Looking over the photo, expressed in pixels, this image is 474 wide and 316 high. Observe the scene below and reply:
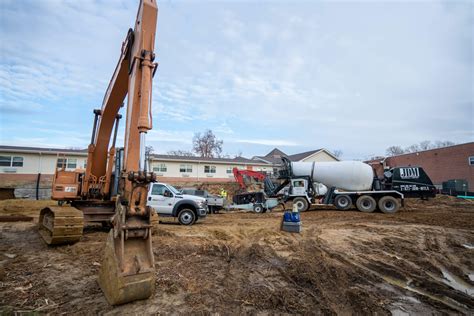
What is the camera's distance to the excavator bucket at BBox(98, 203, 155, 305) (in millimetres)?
3625

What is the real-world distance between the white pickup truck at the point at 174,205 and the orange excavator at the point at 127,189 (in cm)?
343

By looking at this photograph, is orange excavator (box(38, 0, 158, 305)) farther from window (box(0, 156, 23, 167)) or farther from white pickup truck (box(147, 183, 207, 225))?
window (box(0, 156, 23, 167))

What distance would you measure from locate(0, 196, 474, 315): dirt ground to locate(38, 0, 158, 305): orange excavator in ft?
1.54

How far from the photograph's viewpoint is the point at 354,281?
528 centimetres

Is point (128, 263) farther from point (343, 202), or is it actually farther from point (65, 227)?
point (343, 202)

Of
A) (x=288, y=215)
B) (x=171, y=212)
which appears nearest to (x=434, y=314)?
(x=288, y=215)

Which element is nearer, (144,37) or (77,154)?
(144,37)

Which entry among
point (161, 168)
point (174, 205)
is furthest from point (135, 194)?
point (161, 168)

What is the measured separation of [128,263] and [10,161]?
3029 cm

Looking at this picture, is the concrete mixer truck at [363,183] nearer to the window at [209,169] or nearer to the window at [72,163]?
the window at [209,169]

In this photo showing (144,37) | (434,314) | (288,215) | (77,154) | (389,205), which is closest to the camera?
(434,314)

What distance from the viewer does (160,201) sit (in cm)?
1236

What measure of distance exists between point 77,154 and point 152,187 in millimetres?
19233

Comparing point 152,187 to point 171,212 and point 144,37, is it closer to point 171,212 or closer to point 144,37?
point 171,212
